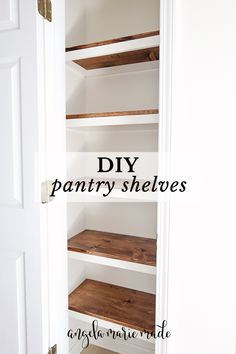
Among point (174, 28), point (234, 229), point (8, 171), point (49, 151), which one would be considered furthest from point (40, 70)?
point (234, 229)

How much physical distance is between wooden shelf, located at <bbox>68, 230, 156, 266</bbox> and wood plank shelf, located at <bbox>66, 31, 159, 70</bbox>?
39.1 inches

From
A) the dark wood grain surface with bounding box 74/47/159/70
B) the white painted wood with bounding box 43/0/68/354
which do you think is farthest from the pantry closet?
the white painted wood with bounding box 43/0/68/354

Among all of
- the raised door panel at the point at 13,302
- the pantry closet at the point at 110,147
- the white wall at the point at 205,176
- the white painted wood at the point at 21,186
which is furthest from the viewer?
the pantry closet at the point at 110,147

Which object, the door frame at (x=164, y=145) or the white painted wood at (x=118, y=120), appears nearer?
the door frame at (x=164, y=145)

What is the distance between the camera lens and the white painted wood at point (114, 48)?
1045mm

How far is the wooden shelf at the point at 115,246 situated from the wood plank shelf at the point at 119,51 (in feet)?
3.26

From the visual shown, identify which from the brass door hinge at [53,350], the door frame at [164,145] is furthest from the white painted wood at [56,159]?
the door frame at [164,145]

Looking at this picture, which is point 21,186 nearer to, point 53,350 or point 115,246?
point 115,246

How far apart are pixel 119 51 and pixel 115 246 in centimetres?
101

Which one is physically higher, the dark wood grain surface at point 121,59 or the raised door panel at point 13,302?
the dark wood grain surface at point 121,59

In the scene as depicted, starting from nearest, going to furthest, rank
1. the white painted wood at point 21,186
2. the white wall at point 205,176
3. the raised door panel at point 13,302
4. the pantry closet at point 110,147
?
the white wall at point 205,176
the white painted wood at point 21,186
the raised door panel at point 13,302
the pantry closet at point 110,147

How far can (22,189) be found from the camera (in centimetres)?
108

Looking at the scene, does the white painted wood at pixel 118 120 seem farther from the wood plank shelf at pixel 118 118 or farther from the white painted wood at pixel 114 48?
the white painted wood at pixel 114 48

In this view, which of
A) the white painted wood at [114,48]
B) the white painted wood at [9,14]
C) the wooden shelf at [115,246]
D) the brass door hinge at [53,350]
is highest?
the white painted wood at [9,14]
